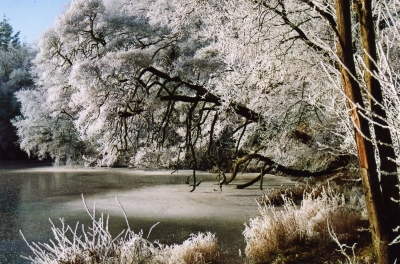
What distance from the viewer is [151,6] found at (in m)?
15.0

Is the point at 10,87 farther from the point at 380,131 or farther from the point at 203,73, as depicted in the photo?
the point at 380,131

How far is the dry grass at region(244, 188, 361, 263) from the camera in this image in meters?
6.34

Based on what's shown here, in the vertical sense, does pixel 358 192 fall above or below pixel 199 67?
below

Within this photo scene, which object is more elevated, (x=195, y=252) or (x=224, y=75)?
(x=224, y=75)

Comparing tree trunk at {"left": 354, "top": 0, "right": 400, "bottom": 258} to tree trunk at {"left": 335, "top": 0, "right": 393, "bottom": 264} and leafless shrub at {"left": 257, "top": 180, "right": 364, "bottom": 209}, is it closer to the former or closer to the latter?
tree trunk at {"left": 335, "top": 0, "right": 393, "bottom": 264}

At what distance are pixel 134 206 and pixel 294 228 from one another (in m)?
5.90

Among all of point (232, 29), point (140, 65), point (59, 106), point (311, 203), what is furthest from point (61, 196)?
point (311, 203)

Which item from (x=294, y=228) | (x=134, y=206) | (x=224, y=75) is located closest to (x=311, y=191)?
(x=224, y=75)

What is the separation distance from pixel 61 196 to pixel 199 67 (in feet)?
18.7

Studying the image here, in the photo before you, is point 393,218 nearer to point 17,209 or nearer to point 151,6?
point 17,209

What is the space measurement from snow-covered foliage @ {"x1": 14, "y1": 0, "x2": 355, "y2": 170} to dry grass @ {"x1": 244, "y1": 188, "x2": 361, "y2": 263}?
1.05 m

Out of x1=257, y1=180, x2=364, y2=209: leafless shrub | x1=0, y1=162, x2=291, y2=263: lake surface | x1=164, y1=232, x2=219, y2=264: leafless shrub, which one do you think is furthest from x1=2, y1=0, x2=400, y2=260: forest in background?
x1=164, y1=232, x2=219, y2=264: leafless shrub

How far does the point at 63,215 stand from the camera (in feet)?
34.9

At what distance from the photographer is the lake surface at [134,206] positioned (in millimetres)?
8281
